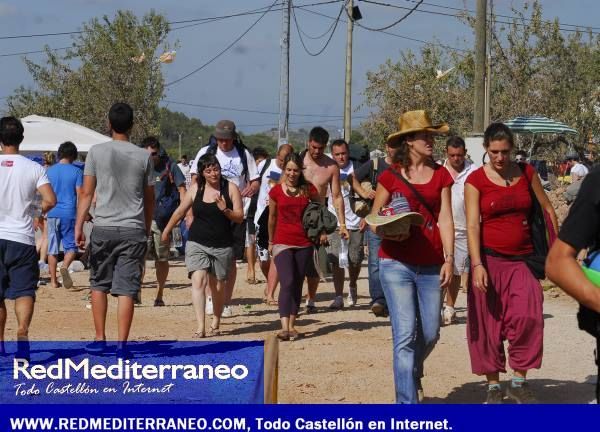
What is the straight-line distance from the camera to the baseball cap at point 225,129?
12016 mm

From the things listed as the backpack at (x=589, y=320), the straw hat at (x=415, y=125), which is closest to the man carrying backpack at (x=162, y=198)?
the straw hat at (x=415, y=125)

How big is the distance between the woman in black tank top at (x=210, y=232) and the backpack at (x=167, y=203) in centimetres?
236

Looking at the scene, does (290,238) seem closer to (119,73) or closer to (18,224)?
(18,224)

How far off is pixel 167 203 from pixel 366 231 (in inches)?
94.6

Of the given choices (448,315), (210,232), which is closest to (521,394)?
(210,232)

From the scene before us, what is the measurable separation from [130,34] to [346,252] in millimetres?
38422

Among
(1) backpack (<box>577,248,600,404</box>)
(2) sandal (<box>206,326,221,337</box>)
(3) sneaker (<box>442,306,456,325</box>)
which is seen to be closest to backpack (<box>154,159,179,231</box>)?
(2) sandal (<box>206,326,221,337</box>)

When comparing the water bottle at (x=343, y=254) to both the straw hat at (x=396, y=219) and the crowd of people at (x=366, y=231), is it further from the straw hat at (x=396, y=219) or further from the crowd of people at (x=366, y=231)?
the straw hat at (x=396, y=219)

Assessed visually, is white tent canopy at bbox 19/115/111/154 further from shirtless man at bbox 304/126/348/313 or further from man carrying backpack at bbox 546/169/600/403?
man carrying backpack at bbox 546/169/600/403

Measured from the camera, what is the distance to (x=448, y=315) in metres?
11.7

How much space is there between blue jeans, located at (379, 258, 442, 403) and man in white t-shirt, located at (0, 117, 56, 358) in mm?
2644

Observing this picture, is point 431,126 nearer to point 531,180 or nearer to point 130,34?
point 531,180

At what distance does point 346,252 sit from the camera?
12820mm

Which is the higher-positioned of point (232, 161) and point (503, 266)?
point (232, 161)
